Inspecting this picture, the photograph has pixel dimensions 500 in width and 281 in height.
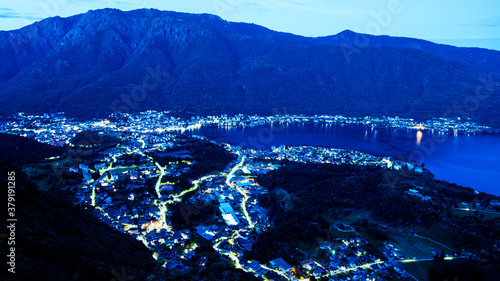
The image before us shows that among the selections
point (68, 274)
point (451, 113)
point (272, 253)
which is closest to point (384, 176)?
point (272, 253)

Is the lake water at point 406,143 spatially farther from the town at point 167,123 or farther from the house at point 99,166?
the house at point 99,166

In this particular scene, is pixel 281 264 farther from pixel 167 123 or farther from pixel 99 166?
pixel 167 123

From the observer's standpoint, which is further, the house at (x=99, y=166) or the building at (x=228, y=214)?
the house at (x=99, y=166)

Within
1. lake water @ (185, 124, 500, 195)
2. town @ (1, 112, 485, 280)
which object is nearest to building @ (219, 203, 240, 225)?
town @ (1, 112, 485, 280)

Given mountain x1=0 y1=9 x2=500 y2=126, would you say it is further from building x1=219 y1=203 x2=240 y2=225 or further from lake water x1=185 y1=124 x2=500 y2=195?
building x1=219 y1=203 x2=240 y2=225

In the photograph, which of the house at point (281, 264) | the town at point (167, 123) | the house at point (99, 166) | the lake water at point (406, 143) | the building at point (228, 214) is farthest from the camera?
the town at point (167, 123)

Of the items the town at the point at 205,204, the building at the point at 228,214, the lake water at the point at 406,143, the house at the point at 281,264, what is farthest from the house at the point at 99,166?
the house at the point at 281,264
